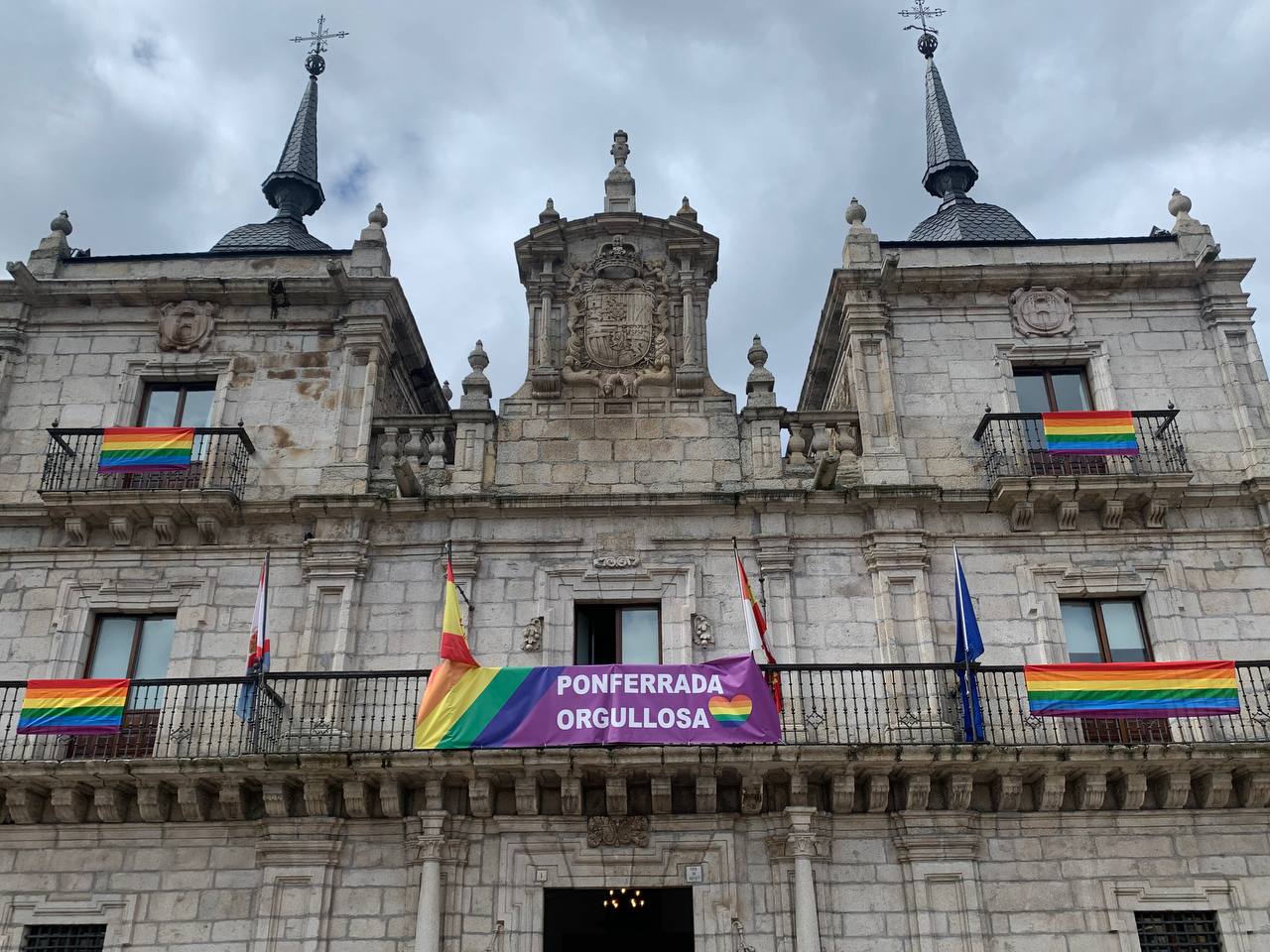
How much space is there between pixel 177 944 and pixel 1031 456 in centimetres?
1197

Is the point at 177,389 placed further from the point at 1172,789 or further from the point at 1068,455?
the point at 1172,789

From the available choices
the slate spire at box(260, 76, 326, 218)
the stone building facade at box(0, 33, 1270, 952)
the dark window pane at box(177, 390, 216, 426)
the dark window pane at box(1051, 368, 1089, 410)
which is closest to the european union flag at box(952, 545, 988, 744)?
the stone building facade at box(0, 33, 1270, 952)

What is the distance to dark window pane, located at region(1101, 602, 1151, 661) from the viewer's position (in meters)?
14.8

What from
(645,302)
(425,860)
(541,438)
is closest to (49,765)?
(425,860)

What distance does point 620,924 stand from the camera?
682 inches

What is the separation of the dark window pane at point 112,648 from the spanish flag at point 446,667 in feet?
13.5

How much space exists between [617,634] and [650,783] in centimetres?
220

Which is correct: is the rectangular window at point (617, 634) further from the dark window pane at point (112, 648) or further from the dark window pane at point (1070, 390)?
the dark window pane at point (1070, 390)

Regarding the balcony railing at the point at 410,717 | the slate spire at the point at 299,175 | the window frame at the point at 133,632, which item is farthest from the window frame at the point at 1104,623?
the slate spire at the point at 299,175

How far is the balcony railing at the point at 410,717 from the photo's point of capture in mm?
13672

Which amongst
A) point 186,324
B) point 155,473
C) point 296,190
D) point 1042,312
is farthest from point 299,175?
point 1042,312

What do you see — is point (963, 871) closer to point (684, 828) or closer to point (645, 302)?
point (684, 828)

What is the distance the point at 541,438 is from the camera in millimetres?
16125

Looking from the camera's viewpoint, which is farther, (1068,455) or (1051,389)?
(1051,389)
